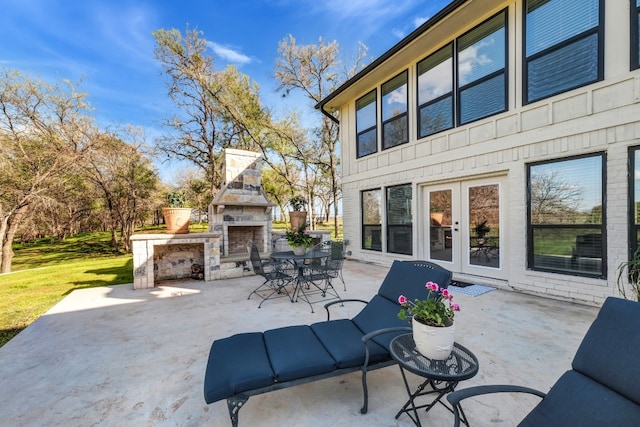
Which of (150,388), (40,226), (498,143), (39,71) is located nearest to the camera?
(150,388)

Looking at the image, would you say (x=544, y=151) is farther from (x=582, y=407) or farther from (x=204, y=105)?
(x=204, y=105)

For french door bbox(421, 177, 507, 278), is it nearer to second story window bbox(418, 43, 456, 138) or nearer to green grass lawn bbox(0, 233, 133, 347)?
second story window bbox(418, 43, 456, 138)

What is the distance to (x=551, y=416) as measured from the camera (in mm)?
1321

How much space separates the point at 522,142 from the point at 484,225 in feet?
5.56

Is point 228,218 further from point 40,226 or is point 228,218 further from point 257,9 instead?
point 40,226

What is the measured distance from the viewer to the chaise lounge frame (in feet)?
5.64

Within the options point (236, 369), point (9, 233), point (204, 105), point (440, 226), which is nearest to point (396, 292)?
point (236, 369)

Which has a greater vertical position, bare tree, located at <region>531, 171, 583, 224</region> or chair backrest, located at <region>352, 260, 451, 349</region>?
bare tree, located at <region>531, 171, 583, 224</region>

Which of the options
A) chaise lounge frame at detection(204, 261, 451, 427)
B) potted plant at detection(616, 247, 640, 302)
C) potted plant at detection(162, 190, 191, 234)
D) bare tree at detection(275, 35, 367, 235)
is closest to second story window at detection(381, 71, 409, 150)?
potted plant at detection(616, 247, 640, 302)

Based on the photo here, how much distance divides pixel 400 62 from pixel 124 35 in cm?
772

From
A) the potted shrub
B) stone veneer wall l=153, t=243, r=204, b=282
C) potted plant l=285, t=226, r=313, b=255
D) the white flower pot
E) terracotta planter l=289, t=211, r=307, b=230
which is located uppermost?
terracotta planter l=289, t=211, r=307, b=230

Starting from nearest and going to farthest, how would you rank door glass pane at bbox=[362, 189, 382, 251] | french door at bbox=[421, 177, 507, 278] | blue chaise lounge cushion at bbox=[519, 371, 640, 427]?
blue chaise lounge cushion at bbox=[519, 371, 640, 427] → french door at bbox=[421, 177, 507, 278] → door glass pane at bbox=[362, 189, 382, 251]

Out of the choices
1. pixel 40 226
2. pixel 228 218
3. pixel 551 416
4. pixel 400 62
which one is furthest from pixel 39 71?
pixel 551 416

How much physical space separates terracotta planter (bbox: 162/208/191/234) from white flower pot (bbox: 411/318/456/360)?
18.4 feet
